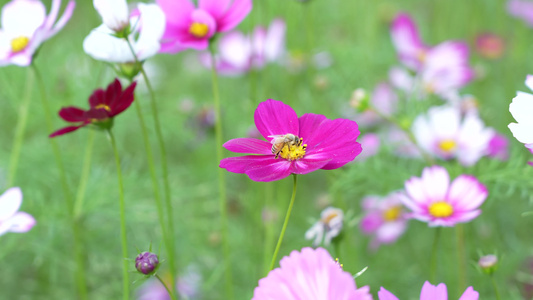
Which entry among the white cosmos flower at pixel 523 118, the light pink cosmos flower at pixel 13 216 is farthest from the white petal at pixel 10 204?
the white cosmos flower at pixel 523 118

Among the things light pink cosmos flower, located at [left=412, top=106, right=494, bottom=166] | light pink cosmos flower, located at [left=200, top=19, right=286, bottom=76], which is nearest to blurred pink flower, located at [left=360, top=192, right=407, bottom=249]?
light pink cosmos flower, located at [left=412, top=106, right=494, bottom=166]

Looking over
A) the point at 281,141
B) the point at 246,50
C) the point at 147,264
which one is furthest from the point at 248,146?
the point at 246,50

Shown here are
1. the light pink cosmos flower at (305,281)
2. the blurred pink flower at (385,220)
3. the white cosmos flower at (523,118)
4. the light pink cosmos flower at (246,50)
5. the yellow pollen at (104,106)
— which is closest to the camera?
the light pink cosmos flower at (305,281)

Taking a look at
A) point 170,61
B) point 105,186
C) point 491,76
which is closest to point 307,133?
point 105,186

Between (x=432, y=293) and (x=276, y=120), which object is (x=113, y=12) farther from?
(x=432, y=293)

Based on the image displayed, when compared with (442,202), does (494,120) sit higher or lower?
→ higher

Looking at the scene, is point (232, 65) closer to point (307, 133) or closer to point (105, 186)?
point (105, 186)

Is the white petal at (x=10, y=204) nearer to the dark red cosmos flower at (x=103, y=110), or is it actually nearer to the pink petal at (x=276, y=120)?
the dark red cosmos flower at (x=103, y=110)
